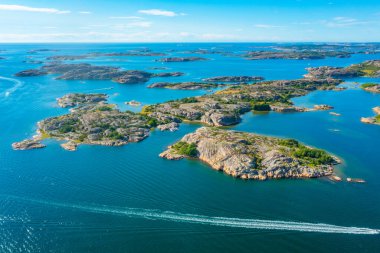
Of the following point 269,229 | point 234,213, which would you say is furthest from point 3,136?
point 269,229

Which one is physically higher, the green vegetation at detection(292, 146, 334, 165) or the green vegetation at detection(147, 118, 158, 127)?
the green vegetation at detection(292, 146, 334, 165)

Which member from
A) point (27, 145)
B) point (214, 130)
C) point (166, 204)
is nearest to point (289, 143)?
point (214, 130)

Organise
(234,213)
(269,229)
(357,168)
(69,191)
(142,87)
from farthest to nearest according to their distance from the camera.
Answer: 1. (142,87)
2. (357,168)
3. (69,191)
4. (234,213)
5. (269,229)

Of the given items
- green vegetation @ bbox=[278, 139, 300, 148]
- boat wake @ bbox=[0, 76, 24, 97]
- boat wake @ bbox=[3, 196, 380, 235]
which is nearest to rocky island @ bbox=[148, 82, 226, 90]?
boat wake @ bbox=[0, 76, 24, 97]

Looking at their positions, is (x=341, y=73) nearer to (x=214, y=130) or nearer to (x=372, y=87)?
(x=372, y=87)

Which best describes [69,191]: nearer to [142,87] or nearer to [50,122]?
[50,122]

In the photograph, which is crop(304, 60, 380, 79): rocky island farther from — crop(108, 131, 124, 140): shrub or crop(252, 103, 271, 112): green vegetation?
crop(108, 131, 124, 140): shrub

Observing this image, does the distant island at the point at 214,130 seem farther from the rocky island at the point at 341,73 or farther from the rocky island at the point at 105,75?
the rocky island at the point at 105,75
